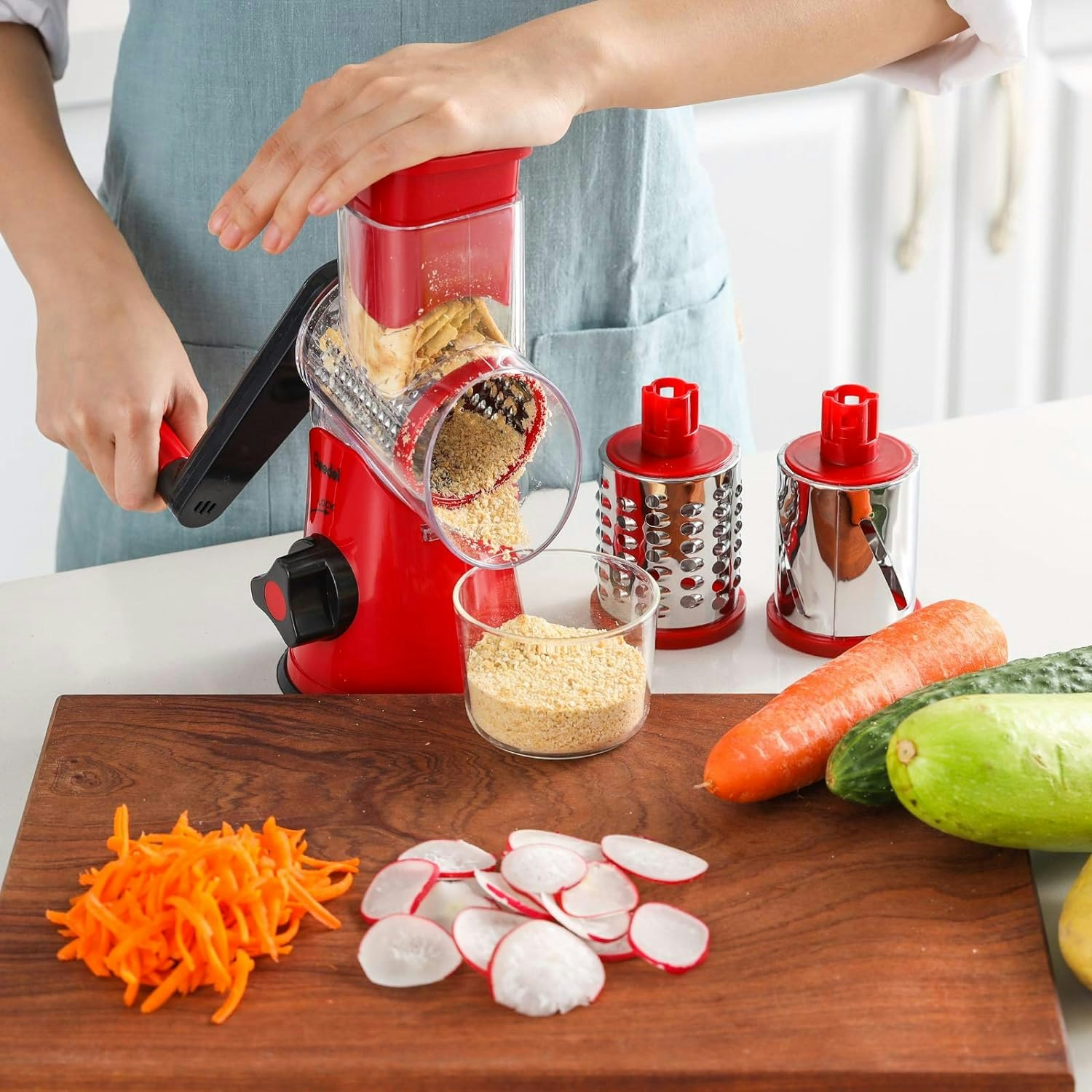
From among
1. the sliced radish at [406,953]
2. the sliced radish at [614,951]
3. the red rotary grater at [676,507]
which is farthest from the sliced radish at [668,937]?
the red rotary grater at [676,507]

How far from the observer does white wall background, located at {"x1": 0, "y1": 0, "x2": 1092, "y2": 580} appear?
2.52 m

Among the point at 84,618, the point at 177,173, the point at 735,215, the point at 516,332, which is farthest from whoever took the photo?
the point at 735,215

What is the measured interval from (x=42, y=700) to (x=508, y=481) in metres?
0.47

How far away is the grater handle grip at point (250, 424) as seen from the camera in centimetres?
101

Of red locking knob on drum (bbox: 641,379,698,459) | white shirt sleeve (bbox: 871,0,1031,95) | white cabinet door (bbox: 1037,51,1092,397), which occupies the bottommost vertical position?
white cabinet door (bbox: 1037,51,1092,397)

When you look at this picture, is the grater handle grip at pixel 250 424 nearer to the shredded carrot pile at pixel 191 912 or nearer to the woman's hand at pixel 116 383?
the woman's hand at pixel 116 383

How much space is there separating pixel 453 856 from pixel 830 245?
2004mm

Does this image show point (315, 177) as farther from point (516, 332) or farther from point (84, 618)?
point (84, 618)

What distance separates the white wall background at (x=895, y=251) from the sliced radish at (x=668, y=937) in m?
1.83

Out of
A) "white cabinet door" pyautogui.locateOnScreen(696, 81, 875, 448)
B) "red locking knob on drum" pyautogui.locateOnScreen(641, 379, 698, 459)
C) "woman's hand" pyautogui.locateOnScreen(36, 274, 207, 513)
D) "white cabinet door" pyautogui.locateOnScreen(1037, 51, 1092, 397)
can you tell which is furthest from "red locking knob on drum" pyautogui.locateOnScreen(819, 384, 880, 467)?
"white cabinet door" pyautogui.locateOnScreen(1037, 51, 1092, 397)

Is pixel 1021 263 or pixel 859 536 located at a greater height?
pixel 859 536

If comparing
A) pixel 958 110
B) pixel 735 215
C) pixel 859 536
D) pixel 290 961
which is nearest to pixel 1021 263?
pixel 958 110

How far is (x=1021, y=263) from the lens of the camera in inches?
109

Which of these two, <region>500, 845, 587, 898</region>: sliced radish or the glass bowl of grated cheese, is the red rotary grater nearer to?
the glass bowl of grated cheese
